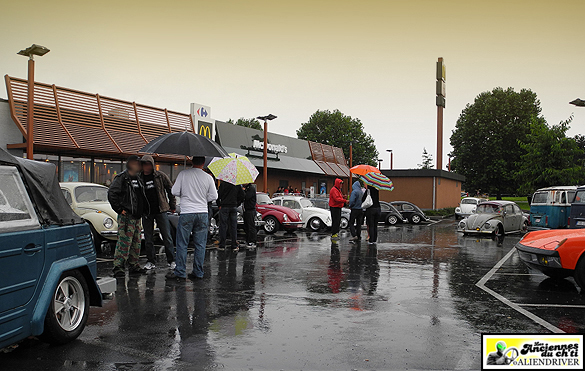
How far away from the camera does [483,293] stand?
7.05m

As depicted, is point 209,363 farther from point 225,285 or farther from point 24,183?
point 225,285

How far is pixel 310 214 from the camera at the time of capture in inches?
754

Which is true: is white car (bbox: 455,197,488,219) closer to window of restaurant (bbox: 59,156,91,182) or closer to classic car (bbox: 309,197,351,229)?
classic car (bbox: 309,197,351,229)

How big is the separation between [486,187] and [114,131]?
39833 millimetres

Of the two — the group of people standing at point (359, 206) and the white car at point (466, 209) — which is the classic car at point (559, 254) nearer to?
the group of people standing at point (359, 206)

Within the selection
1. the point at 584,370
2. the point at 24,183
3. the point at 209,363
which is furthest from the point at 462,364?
the point at 24,183

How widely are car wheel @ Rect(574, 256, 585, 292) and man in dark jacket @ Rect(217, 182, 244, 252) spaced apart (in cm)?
701

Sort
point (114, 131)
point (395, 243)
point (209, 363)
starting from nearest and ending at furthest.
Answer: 1. point (209, 363)
2. point (395, 243)
3. point (114, 131)

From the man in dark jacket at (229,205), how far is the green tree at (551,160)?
108 ft

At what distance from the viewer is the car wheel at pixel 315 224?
19.1 meters

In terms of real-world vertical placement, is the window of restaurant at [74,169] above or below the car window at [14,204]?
above

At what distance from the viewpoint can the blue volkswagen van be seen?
55.2 feet

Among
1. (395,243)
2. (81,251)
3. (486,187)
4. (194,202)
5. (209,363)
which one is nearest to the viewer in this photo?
(209,363)

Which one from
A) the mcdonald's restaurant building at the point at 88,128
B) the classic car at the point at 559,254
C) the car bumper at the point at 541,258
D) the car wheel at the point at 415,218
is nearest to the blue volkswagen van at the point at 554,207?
the car wheel at the point at 415,218
